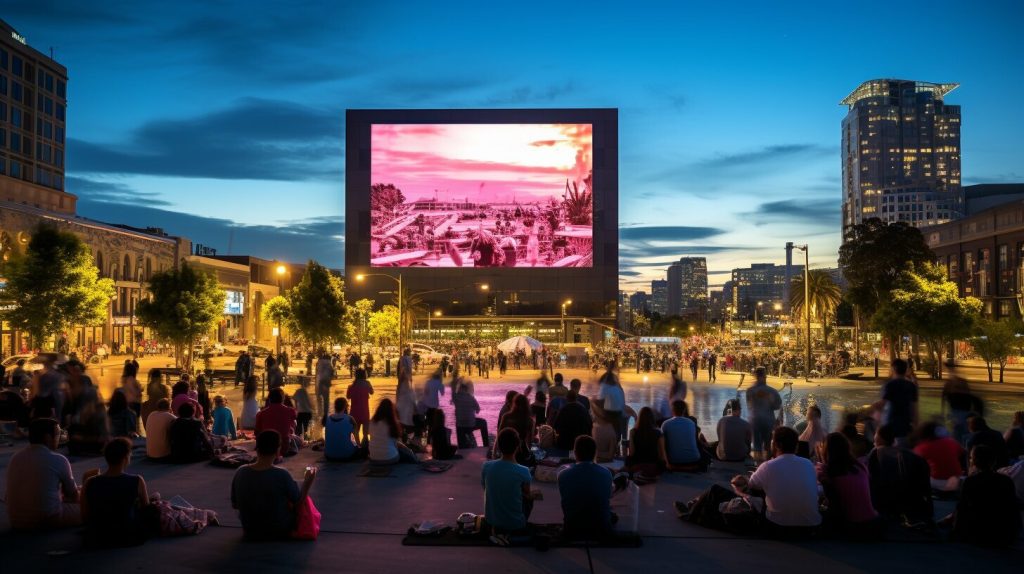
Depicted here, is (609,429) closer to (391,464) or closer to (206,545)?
(391,464)

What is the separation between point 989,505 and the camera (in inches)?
311

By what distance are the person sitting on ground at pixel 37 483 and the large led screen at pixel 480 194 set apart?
8355 centimetres

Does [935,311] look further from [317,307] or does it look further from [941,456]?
[941,456]

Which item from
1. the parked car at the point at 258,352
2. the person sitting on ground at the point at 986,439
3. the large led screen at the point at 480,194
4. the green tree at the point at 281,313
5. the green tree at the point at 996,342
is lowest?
the parked car at the point at 258,352

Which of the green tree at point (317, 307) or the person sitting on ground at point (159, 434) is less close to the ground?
the green tree at point (317, 307)

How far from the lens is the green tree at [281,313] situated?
4819cm

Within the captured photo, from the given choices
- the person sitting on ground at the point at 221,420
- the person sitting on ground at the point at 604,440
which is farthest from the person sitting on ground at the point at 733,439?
the person sitting on ground at the point at 221,420

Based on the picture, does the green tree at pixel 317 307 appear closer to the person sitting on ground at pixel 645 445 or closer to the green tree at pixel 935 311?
the green tree at pixel 935 311

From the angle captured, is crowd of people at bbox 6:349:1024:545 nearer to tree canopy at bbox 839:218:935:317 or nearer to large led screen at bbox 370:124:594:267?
tree canopy at bbox 839:218:935:317

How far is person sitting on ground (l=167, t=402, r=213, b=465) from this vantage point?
12.1 m

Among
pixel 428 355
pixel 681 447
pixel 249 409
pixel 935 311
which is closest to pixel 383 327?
pixel 428 355

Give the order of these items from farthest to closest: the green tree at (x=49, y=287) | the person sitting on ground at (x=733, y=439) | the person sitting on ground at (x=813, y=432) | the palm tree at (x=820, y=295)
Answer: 1. the palm tree at (x=820, y=295)
2. the green tree at (x=49, y=287)
3. the person sitting on ground at (x=733, y=439)
4. the person sitting on ground at (x=813, y=432)

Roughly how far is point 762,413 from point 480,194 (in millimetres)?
79637

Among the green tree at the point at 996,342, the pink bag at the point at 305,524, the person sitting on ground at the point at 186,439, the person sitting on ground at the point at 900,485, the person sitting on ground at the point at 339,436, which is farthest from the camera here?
the green tree at the point at 996,342
